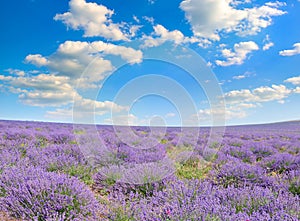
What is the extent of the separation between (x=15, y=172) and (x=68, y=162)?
1250 millimetres

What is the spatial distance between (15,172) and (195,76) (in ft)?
12.4

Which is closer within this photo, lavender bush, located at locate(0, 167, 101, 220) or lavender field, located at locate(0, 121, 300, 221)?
lavender field, located at locate(0, 121, 300, 221)

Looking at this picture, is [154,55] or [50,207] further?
[154,55]

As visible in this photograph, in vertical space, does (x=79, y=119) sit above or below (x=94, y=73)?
below

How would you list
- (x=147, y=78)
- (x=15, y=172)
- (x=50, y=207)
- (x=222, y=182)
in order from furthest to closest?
(x=147, y=78)
(x=222, y=182)
(x=15, y=172)
(x=50, y=207)

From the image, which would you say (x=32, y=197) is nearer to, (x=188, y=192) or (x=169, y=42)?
(x=188, y=192)

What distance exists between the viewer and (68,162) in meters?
4.73

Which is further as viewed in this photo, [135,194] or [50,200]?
[135,194]

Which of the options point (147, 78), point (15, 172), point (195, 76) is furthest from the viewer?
point (147, 78)

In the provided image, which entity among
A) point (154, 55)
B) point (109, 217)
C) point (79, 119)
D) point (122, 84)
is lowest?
point (109, 217)

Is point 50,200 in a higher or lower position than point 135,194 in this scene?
higher

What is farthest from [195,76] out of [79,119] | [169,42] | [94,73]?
[79,119]

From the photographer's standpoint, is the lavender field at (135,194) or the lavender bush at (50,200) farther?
the lavender bush at (50,200)

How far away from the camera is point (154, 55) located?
5.93m
